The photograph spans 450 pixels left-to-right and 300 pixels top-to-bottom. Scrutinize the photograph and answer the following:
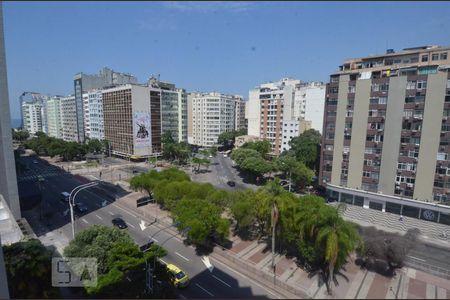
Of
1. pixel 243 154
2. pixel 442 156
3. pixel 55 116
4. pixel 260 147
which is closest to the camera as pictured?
pixel 442 156

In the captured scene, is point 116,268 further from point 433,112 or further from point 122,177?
point 122,177

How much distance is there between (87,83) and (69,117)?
12143 mm

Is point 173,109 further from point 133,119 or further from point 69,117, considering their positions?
point 69,117

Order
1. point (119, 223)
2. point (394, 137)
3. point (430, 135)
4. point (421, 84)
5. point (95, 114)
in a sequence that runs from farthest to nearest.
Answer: point (95, 114) < point (394, 137) < point (430, 135) < point (421, 84) < point (119, 223)

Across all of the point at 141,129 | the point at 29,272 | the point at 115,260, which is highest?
the point at 141,129

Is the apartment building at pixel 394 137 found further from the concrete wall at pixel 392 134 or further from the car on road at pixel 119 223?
the car on road at pixel 119 223

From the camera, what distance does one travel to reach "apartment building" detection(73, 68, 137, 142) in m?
52.2

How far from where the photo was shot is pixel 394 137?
19.4 m

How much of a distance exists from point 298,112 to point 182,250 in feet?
117

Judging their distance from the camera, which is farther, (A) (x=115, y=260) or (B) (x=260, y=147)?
(B) (x=260, y=147)

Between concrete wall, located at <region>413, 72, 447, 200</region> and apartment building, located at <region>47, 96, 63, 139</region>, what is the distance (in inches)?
2860

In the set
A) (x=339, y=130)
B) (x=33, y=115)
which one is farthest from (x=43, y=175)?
(x=33, y=115)

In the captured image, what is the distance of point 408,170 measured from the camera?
19.1 meters

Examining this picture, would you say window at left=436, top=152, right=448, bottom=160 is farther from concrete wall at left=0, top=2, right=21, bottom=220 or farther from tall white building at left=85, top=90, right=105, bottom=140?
tall white building at left=85, top=90, right=105, bottom=140
